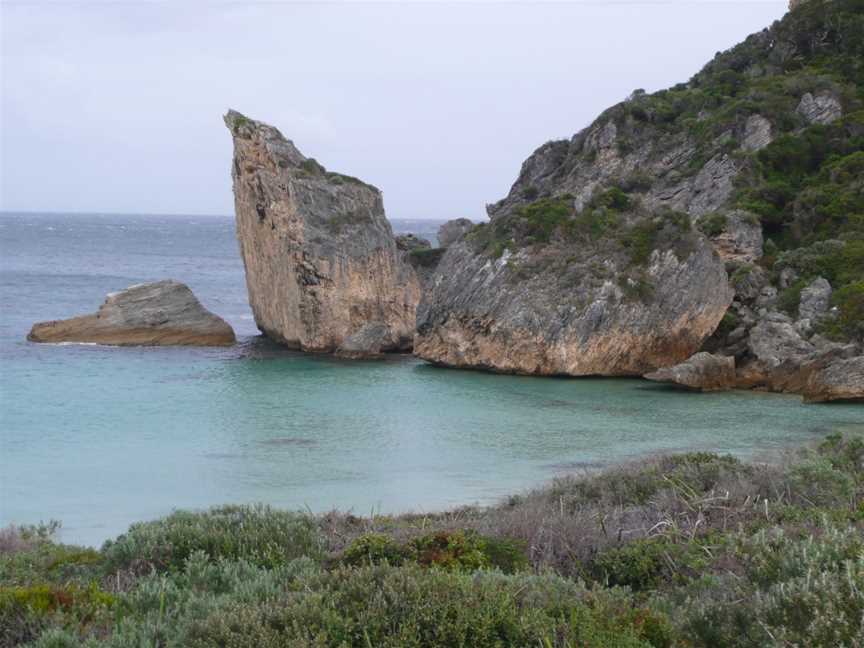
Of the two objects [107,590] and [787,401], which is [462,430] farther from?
[107,590]

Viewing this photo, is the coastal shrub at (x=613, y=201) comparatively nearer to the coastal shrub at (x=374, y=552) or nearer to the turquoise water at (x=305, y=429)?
the turquoise water at (x=305, y=429)

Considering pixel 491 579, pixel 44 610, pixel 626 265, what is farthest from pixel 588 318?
pixel 44 610

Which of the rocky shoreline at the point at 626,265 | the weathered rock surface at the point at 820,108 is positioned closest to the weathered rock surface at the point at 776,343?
the rocky shoreline at the point at 626,265

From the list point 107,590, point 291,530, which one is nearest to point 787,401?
point 291,530

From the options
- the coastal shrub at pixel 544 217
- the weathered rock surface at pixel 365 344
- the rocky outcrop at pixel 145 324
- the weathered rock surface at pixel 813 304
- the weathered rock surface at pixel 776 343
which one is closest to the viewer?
the weathered rock surface at pixel 776 343

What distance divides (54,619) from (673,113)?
46331 mm

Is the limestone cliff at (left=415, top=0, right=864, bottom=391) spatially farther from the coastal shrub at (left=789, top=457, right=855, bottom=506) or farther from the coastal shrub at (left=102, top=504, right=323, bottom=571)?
the coastal shrub at (left=102, top=504, right=323, bottom=571)

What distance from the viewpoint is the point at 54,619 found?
18.5 feet

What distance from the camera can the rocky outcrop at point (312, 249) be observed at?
108ft

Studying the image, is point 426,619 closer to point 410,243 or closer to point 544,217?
point 544,217

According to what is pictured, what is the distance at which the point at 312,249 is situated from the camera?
1281 inches

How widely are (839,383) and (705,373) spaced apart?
3.54m

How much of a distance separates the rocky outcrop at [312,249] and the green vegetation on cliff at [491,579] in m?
22.8

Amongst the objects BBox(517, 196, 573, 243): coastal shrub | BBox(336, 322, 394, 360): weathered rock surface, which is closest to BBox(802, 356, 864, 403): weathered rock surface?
BBox(517, 196, 573, 243): coastal shrub
